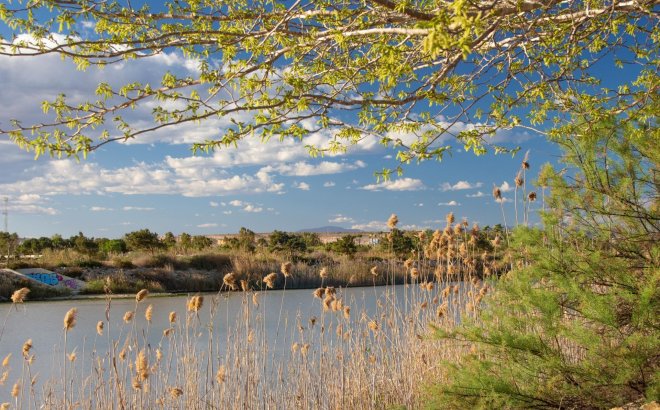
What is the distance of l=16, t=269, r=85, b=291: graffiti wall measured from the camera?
1972cm

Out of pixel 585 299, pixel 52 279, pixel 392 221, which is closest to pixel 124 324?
pixel 392 221

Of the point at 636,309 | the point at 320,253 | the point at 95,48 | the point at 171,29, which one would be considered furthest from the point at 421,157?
the point at 320,253

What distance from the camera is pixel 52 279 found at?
19859 mm

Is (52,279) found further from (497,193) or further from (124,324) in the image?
(497,193)

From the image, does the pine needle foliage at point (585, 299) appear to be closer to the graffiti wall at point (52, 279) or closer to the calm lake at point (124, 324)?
the calm lake at point (124, 324)

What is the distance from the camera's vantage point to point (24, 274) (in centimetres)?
1998

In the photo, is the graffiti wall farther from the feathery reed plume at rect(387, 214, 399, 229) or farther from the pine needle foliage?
the pine needle foliage

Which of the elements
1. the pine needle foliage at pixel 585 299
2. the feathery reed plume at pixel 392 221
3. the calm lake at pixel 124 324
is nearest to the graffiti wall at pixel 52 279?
the calm lake at pixel 124 324

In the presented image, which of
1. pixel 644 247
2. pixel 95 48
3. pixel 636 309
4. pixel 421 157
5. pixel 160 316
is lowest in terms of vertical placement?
pixel 160 316

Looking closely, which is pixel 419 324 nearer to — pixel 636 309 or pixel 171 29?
pixel 636 309

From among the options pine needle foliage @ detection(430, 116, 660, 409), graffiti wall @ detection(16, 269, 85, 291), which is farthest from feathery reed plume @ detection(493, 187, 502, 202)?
graffiti wall @ detection(16, 269, 85, 291)

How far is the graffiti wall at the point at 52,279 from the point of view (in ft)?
64.7

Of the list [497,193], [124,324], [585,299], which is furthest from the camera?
[124,324]

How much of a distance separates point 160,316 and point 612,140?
1071 centimetres
